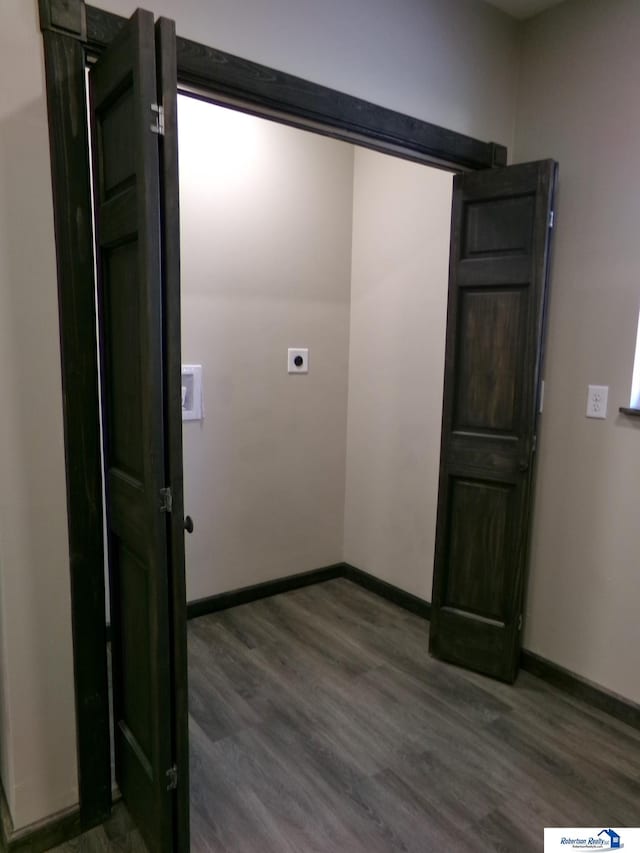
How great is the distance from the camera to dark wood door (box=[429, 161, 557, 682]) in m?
2.25

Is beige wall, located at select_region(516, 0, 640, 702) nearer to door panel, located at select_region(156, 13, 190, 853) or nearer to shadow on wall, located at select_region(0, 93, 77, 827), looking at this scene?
door panel, located at select_region(156, 13, 190, 853)

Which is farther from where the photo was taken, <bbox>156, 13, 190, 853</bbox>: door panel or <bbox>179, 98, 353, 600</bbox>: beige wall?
<bbox>179, 98, 353, 600</bbox>: beige wall

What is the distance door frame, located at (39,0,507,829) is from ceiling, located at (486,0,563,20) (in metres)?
0.92

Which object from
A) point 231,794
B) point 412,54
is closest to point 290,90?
point 412,54

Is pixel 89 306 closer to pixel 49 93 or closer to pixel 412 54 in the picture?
pixel 49 93

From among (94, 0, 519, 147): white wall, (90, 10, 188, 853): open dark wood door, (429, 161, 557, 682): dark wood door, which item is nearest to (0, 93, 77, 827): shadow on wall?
Answer: (90, 10, 188, 853): open dark wood door

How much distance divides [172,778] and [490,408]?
5.70 ft

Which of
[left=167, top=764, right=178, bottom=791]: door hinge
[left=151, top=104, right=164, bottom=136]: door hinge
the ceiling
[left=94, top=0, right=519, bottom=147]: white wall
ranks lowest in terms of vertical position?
[left=167, top=764, right=178, bottom=791]: door hinge

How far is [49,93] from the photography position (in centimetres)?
142

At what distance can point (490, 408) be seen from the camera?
2.41 meters

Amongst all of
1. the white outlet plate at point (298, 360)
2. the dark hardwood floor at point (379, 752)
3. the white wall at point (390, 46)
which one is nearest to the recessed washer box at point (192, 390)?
the white outlet plate at point (298, 360)

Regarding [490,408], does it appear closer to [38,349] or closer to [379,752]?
[379,752]

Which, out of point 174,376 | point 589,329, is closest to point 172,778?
point 174,376

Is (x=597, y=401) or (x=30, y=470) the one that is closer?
(x=30, y=470)
